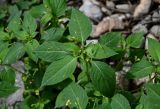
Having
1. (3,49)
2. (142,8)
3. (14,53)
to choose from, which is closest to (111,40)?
(14,53)

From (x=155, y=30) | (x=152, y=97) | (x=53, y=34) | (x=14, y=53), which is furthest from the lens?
(x=155, y=30)

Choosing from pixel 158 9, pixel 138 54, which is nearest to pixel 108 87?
pixel 138 54

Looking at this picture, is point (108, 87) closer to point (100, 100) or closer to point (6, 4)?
point (100, 100)

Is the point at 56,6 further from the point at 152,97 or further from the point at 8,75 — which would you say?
the point at 152,97

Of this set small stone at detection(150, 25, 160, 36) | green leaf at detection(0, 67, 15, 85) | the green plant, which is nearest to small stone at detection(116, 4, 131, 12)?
small stone at detection(150, 25, 160, 36)

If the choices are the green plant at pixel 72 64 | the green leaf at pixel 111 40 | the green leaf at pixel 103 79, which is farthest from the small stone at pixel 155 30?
the green leaf at pixel 103 79

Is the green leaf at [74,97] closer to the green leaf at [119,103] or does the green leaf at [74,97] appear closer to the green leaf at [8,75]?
the green leaf at [119,103]

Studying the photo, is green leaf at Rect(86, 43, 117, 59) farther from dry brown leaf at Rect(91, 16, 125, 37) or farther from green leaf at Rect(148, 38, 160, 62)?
dry brown leaf at Rect(91, 16, 125, 37)
